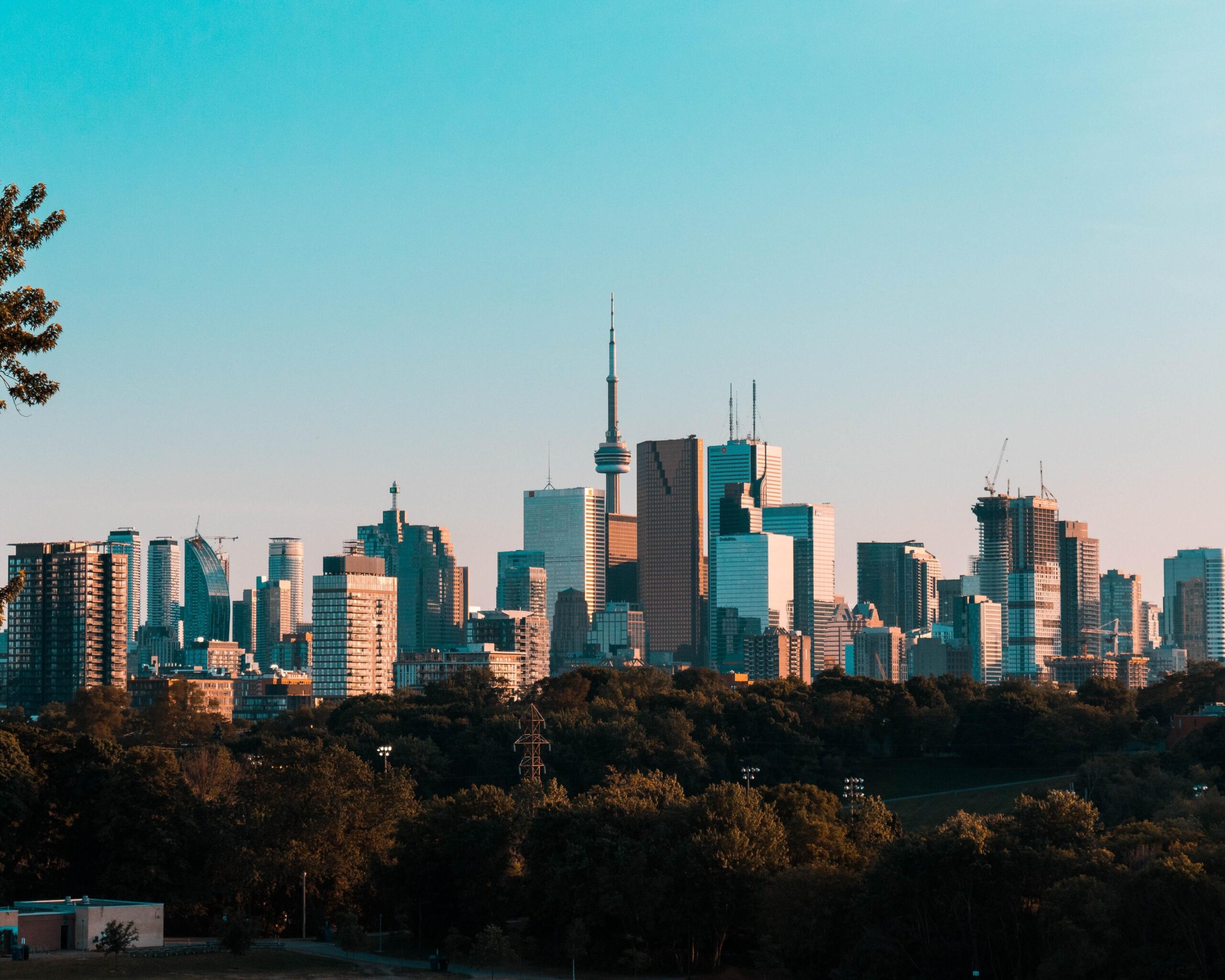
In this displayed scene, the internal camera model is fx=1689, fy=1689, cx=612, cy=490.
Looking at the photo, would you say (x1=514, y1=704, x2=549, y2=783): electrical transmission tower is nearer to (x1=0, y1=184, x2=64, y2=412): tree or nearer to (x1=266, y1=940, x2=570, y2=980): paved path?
(x1=266, y1=940, x2=570, y2=980): paved path

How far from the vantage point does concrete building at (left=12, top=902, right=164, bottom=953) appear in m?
75.1

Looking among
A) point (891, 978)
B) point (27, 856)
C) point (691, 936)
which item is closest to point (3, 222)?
point (891, 978)

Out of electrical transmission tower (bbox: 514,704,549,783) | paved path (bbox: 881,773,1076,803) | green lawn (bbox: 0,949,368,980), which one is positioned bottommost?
green lawn (bbox: 0,949,368,980)

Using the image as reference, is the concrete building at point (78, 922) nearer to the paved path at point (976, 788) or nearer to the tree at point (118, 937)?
the tree at point (118, 937)

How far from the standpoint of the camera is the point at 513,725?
142250 mm

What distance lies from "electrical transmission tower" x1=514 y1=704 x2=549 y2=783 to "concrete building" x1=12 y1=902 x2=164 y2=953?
27276 millimetres

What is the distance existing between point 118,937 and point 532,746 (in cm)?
3801

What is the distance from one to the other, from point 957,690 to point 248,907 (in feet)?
310

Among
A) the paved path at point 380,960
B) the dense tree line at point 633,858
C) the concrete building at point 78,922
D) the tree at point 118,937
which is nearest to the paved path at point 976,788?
the dense tree line at point 633,858


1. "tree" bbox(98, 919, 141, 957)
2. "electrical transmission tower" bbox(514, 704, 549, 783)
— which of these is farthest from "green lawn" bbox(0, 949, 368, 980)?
"electrical transmission tower" bbox(514, 704, 549, 783)

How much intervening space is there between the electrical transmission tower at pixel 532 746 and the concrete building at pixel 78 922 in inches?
1074

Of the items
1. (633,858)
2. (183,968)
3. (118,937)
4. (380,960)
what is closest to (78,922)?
(118,937)

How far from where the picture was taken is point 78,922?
76438 millimetres

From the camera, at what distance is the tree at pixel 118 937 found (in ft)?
243
